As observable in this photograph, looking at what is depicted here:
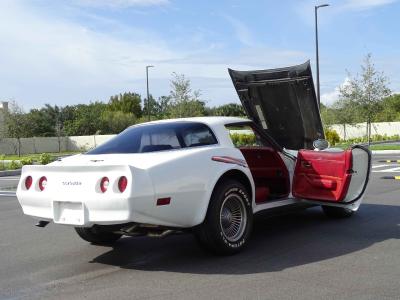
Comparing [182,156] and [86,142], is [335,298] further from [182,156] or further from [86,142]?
[86,142]

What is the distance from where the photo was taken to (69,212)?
17.9 feet

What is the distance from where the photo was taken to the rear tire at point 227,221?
225 inches

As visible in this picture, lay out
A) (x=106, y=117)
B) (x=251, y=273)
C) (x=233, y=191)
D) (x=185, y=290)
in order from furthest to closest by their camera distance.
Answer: (x=106, y=117) → (x=233, y=191) → (x=251, y=273) → (x=185, y=290)

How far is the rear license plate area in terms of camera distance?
5332 mm

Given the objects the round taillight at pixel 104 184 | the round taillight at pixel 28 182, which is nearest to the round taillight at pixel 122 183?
the round taillight at pixel 104 184

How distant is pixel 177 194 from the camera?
541cm

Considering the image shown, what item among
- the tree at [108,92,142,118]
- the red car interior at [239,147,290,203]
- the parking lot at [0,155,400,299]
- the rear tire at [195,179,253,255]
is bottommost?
the parking lot at [0,155,400,299]

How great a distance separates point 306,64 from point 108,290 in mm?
4334

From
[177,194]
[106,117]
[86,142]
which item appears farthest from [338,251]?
A: [106,117]

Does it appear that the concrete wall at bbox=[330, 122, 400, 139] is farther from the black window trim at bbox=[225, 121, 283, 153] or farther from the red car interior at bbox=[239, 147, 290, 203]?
the black window trim at bbox=[225, 121, 283, 153]

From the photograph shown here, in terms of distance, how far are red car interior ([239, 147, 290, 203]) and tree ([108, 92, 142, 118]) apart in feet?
267

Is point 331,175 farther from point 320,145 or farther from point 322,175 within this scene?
point 320,145

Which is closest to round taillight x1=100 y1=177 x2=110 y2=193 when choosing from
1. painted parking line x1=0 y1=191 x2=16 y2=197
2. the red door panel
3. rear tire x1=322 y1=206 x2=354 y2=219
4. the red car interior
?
the red car interior

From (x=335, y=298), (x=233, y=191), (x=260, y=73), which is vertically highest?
(x=260, y=73)
